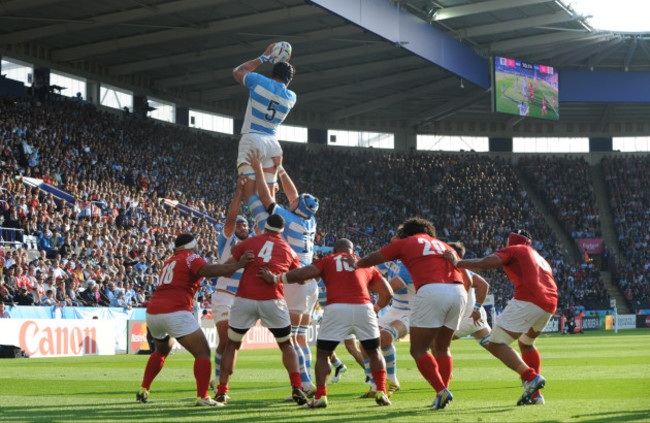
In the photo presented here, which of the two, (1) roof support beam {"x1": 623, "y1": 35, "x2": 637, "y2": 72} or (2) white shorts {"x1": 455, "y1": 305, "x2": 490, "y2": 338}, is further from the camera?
(1) roof support beam {"x1": 623, "y1": 35, "x2": 637, "y2": 72}

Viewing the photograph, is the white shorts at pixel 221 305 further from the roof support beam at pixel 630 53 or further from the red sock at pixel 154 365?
the roof support beam at pixel 630 53

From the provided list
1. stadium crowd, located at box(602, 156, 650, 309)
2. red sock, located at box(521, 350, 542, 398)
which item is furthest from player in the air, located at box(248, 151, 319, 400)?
stadium crowd, located at box(602, 156, 650, 309)

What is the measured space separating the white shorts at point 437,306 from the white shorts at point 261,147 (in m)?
3.42

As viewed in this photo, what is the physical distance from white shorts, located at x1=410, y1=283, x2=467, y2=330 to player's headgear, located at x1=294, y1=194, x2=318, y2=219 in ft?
8.41

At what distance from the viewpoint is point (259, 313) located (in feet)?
34.0

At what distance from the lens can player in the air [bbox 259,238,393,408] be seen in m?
10.1

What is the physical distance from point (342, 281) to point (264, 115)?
3285 millimetres

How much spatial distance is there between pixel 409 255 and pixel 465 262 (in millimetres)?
651

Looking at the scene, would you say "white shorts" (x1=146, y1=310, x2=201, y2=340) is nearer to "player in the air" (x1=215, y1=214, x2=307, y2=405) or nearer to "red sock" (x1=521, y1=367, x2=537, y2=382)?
"player in the air" (x1=215, y1=214, x2=307, y2=405)

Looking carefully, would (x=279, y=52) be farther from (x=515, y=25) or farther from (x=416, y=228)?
(x=515, y=25)

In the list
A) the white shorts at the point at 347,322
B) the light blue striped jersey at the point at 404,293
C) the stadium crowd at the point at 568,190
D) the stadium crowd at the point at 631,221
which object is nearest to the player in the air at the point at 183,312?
the white shorts at the point at 347,322

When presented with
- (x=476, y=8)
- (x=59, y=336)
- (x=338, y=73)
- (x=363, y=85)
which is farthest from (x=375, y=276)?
(x=363, y=85)

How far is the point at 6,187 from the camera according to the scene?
28.8 metres

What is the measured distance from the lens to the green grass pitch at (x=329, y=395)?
9195mm
